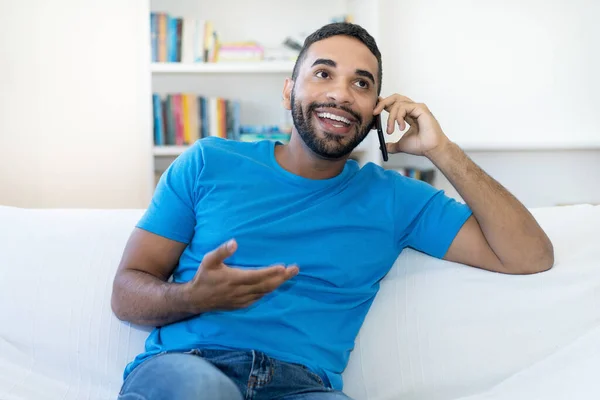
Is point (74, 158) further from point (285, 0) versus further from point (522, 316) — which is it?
point (522, 316)

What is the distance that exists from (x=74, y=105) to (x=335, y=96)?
2092 millimetres

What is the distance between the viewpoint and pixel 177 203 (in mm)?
1508

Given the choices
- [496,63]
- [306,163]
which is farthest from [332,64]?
[496,63]

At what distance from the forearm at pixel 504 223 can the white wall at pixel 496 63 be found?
2.11 meters

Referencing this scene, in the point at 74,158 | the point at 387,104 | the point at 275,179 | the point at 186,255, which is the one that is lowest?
the point at 74,158

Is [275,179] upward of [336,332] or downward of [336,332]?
upward

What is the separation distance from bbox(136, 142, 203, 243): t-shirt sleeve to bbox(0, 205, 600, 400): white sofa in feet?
0.59

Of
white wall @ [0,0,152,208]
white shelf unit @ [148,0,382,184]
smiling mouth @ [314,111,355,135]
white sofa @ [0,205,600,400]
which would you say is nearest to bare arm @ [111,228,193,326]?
white sofa @ [0,205,600,400]

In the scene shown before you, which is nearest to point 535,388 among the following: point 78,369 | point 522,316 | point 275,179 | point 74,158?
point 522,316

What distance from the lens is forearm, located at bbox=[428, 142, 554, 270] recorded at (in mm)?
1502

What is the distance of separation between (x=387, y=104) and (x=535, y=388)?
705 mm

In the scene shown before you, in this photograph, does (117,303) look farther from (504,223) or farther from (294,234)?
(504,223)

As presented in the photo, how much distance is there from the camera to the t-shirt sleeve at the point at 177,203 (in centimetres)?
149

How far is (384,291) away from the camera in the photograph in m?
1.59
